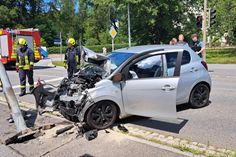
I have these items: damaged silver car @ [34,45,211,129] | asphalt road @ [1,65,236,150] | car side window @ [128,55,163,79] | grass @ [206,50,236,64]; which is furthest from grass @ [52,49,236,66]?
car side window @ [128,55,163,79]

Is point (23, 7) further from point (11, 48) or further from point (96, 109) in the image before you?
point (96, 109)

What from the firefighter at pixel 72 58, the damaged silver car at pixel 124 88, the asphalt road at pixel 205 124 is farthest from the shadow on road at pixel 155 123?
the firefighter at pixel 72 58

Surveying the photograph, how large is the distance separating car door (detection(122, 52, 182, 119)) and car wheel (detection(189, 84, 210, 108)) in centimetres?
129

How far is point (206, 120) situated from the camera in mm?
6125

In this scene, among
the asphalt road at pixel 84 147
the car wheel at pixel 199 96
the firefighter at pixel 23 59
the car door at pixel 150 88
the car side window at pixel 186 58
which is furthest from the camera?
the firefighter at pixel 23 59

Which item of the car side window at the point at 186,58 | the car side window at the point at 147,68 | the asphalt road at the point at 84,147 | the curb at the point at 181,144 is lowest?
the asphalt road at the point at 84,147

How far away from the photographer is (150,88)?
5.56m

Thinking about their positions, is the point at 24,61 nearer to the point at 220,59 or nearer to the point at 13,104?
the point at 13,104

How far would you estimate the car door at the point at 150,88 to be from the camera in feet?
17.6

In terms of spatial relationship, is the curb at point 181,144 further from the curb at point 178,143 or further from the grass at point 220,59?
the grass at point 220,59

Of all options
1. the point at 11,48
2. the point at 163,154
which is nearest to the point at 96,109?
the point at 163,154

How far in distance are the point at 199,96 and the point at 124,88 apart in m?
2.36

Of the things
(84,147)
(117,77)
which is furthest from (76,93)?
(84,147)

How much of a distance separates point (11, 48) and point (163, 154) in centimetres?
1758
